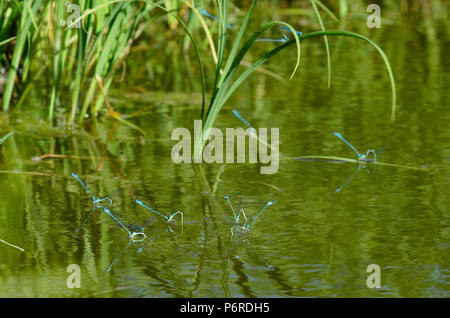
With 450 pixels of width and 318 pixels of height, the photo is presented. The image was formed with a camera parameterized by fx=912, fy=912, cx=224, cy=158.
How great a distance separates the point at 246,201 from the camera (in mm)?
2320

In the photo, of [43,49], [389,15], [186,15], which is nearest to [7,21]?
[43,49]

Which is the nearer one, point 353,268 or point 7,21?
point 353,268

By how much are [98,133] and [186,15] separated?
216 centimetres

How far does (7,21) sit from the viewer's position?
10.3 feet

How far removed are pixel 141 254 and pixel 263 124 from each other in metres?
1.24

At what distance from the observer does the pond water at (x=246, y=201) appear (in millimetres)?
1802

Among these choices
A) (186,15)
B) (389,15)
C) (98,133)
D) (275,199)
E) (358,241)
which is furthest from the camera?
(389,15)

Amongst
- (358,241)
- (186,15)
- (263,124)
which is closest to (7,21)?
(263,124)

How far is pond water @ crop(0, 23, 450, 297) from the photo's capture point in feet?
5.91

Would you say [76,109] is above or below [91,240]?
above
